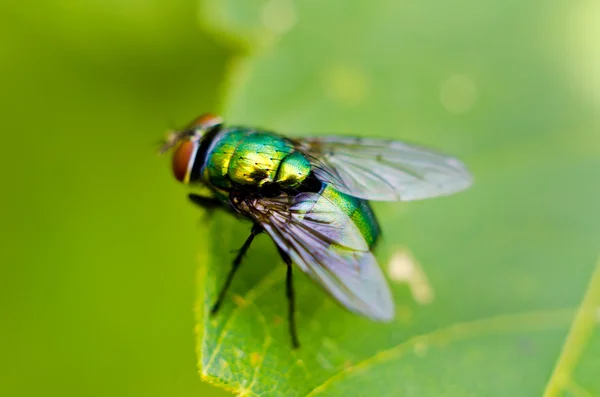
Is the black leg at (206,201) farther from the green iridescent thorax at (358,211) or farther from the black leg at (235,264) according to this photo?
the green iridescent thorax at (358,211)

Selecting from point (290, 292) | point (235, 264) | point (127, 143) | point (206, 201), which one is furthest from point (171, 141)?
point (127, 143)

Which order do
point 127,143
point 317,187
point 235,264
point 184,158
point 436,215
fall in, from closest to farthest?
point 235,264, point 317,187, point 184,158, point 436,215, point 127,143

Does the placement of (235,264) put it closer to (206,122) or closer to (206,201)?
(206,201)

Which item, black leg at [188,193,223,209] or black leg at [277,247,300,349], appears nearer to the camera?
black leg at [277,247,300,349]

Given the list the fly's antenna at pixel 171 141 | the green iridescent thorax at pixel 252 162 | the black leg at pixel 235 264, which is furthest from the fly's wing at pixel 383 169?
the fly's antenna at pixel 171 141

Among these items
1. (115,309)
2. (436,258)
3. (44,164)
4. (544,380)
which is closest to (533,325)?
(544,380)

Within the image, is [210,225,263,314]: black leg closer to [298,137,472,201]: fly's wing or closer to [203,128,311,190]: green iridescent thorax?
[203,128,311,190]: green iridescent thorax

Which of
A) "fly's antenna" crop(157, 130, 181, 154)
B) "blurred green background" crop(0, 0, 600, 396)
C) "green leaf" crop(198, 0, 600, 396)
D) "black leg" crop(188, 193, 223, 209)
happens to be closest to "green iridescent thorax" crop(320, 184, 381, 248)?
"green leaf" crop(198, 0, 600, 396)
